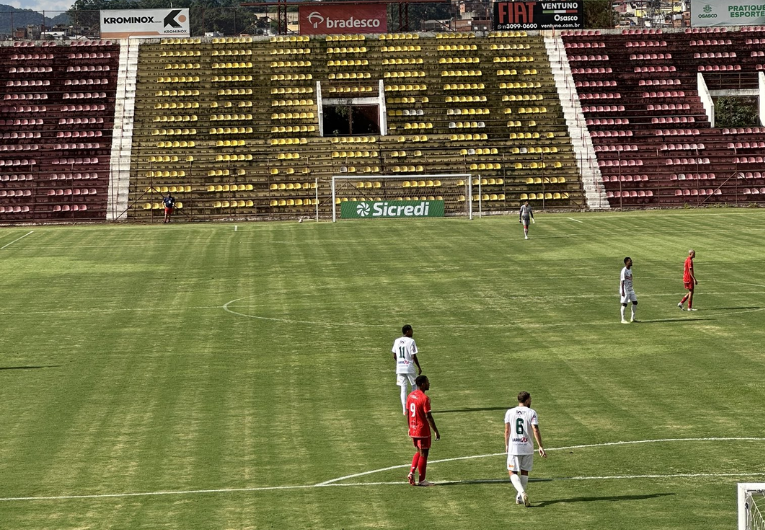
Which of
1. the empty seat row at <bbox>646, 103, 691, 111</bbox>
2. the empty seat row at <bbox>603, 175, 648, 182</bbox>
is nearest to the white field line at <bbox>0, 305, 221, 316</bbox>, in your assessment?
the empty seat row at <bbox>603, 175, 648, 182</bbox>

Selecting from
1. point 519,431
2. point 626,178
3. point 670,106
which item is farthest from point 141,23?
point 519,431

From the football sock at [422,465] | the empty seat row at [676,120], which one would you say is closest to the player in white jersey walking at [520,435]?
the football sock at [422,465]

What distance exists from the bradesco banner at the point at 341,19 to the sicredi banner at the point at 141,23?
914cm

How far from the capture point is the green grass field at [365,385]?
1906 centimetres

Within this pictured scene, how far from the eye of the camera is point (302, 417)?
82.5 feet

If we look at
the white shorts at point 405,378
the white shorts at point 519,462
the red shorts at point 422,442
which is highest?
the white shorts at point 405,378

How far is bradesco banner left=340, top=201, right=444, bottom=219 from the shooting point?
69.8m

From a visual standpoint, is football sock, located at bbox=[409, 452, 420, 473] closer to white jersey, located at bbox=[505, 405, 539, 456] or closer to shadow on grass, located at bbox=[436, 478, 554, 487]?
shadow on grass, located at bbox=[436, 478, 554, 487]

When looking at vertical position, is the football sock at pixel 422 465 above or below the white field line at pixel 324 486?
above

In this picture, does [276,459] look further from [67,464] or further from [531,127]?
[531,127]

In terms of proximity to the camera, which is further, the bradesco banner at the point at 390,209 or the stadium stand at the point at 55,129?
the stadium stand at the point at 55,129

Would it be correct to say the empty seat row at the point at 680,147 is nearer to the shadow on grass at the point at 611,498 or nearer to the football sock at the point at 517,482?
the shadow on grass at the point at 611,498

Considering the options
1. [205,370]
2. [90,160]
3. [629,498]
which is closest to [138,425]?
[205,370]

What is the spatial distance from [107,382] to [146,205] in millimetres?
45860
